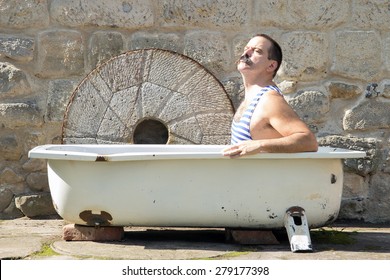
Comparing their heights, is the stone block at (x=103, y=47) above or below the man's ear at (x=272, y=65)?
above

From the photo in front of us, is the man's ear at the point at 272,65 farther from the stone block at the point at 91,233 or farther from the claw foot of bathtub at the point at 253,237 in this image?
the stone block at the point at 91,233

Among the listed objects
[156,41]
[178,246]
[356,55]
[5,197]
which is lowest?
[178,246]

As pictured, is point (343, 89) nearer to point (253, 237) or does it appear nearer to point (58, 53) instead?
point (253, 237)

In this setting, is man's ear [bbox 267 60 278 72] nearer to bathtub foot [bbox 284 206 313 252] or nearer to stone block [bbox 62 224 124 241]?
bathtub foot [bbox 284 206 313 252]

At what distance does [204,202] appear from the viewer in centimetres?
312

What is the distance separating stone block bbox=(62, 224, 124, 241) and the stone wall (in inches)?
32.8

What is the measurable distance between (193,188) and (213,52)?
1.19 m

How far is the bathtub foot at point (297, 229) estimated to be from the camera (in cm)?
298

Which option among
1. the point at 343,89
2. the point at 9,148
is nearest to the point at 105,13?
the point at 9,148

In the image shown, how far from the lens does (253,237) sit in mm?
3174

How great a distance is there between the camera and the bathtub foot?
2.98 m

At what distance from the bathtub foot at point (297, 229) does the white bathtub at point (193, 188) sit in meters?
0.04

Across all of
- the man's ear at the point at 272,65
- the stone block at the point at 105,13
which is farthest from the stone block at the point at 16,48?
the man's ear at the point at 272,65

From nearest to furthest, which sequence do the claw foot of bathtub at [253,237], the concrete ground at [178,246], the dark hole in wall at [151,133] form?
the concrete ground at [178,246], the claw foot of bathtub at [253,237], the dark hole in wall at [151,133]
